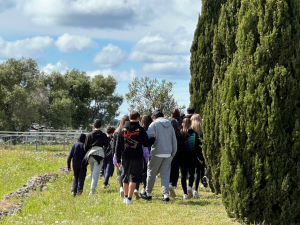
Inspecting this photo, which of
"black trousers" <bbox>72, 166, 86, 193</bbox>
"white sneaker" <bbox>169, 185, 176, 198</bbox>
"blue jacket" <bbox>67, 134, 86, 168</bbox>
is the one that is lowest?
"white sneaker" <bbox>169, 185, 176, 198</bbox>

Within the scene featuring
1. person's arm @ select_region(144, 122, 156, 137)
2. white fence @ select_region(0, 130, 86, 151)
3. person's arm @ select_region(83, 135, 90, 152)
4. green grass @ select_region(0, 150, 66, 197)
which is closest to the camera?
person's arm @ select_region(144, 122, 156, 137)

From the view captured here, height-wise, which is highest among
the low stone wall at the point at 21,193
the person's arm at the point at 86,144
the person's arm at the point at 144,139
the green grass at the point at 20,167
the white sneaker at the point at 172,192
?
the person's arm at the point at 144,139

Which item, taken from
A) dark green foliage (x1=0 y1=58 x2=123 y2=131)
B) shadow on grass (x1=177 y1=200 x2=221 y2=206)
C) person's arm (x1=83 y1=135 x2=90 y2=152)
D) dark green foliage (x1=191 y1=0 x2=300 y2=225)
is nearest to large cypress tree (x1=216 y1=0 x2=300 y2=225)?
dark green foliage (x1=191 y1=0 x2=300 y2=225)

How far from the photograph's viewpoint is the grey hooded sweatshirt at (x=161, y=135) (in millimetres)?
9875

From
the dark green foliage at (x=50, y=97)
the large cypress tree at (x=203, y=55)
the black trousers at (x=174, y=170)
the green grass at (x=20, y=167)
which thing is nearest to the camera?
the black trousers at (x=174, y=170)

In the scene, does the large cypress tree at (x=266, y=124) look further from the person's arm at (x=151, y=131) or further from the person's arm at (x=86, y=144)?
the person's arm at (x=86, y=144)

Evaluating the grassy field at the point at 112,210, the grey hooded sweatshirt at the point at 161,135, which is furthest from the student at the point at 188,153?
the grey hooded sweatshirt at the point at 161,135

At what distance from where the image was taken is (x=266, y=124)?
7371mm

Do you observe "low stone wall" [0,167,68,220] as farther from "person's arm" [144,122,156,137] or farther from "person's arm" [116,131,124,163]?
"person's arm" [144,122,156,137]

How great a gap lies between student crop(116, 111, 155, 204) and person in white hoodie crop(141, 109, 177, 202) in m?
0.43

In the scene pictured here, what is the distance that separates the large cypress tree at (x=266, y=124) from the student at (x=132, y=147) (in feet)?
7.34

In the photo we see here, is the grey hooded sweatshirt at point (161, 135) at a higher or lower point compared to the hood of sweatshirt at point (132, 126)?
lower

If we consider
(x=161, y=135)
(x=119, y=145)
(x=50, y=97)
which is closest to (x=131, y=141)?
(x=119, y=145)

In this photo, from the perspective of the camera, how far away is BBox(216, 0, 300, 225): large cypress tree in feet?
24.0
